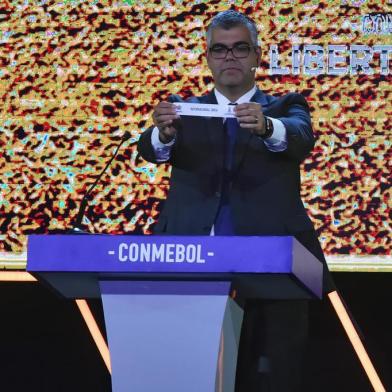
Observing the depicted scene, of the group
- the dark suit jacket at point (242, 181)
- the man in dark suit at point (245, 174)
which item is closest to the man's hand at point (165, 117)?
the man in dark suit at point (245, 174)

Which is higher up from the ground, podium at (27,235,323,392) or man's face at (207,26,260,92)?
man's face at (207,26,260,92)

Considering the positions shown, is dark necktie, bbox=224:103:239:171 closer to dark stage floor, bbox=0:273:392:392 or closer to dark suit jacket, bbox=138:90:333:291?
dark suit jacket, bbox=138:90:333:291

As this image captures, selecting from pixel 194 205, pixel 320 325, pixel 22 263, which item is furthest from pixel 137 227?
pixel 194 205

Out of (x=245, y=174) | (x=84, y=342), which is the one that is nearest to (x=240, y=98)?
(x=245, y=174)

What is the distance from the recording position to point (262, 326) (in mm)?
1959

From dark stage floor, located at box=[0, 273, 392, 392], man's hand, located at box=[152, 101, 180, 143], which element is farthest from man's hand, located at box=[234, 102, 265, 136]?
dark stage floor, located at box=[0, 273, 392, 392]

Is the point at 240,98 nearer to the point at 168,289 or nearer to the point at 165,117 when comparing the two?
the point at 165,117

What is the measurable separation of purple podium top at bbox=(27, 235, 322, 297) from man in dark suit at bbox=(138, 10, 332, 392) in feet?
0.94

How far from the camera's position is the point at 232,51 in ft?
6.82

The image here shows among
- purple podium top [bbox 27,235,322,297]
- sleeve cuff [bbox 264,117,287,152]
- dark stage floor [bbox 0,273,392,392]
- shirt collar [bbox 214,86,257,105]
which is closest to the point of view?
purple podium top [bbox 27,235,322,297]

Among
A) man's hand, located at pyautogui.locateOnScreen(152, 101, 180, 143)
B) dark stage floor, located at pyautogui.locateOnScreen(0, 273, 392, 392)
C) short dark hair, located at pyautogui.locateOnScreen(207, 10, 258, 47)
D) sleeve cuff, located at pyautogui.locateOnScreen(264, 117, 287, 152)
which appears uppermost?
short dark hair, located at pyautogui.locateOnScreen(207, 10, 258, 47)

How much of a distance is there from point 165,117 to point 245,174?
27cm

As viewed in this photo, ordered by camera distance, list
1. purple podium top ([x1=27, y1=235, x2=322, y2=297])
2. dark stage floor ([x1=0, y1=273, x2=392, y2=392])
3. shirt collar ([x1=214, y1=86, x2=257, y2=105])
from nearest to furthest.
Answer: purple podium top ([x1=27, y1=235, x2=322, y2=297]), shirt collar ([x1=214, y1=86, x2=257, y2=105]), dark stage floor ([x1=0, y1=273, x2=392, y2=392])

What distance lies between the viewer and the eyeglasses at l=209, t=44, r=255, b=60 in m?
2.08
